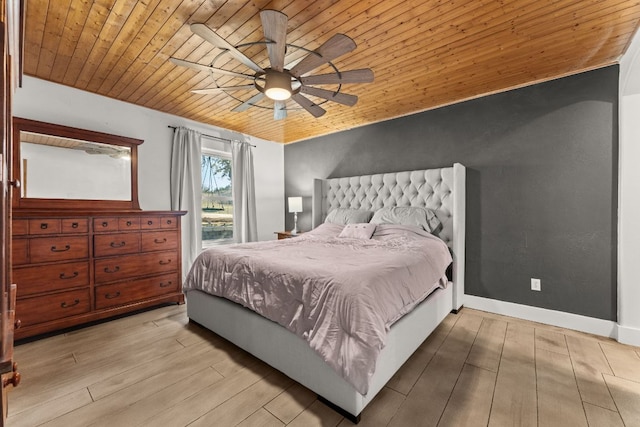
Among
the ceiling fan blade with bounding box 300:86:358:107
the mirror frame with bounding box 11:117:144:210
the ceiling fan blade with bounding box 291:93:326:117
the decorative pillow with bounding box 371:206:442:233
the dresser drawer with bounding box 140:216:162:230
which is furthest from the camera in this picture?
the decorative pillow with bounding box 371:206:442:233

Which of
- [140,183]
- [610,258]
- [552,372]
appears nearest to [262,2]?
[140,183]

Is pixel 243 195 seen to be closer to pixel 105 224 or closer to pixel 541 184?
pixel 105 224

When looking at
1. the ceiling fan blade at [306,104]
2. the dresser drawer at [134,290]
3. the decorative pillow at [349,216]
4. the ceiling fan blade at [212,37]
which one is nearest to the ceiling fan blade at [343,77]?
the ceiling fan blade at [306,104]

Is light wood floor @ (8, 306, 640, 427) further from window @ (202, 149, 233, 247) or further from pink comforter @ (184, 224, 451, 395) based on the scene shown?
window @ (202, 149, 233, 247)

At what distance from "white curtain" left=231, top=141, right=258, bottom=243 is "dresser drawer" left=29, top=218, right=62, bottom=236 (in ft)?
7.76

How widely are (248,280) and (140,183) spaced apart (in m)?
2.50

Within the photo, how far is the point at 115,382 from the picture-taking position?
1.87 metres

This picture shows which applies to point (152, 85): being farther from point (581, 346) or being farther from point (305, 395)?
point (581, 346)

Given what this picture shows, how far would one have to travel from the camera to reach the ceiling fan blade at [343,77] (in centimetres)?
207

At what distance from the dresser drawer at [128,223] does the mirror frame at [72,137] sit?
53cm

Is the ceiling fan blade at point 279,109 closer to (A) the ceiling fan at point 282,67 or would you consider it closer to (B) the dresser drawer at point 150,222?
(A) the ceiling fan at point 282,67

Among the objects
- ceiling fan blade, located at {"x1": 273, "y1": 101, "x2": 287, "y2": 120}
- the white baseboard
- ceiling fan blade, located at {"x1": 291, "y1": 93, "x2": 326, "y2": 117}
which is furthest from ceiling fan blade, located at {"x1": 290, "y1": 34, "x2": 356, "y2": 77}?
the white baseboard

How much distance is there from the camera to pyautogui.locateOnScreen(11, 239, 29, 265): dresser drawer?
2326mm

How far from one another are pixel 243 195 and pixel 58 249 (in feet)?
8.16
